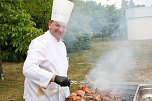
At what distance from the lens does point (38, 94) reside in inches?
131

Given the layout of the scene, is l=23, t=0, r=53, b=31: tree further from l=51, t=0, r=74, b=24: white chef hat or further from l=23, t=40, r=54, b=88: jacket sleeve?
l=23, t=40, r=54, b=88: jacket sleeve

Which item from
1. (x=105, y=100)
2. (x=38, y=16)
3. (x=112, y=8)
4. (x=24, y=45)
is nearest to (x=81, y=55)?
(x=38, y=16)

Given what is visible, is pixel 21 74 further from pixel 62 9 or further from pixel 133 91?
pixel 62 9

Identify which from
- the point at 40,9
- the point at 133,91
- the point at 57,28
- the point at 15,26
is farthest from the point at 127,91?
the point at 40,9

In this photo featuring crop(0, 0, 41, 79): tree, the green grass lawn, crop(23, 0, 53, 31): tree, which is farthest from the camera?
crop(23, 0, 53, 31): tree

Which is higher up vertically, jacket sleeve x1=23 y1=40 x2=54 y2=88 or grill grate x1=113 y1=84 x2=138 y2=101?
jacket sleeve x1=23 y1=40 x2=54 y2=88

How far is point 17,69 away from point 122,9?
6.22 m

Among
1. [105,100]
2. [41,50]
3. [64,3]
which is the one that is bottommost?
[105,100]

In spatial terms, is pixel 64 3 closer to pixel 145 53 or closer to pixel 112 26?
pixel 112 26

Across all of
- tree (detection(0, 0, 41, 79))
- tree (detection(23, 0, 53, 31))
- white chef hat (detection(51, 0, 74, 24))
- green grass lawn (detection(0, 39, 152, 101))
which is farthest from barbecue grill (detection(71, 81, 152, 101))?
tree (detection(23, 0, 53, 31))

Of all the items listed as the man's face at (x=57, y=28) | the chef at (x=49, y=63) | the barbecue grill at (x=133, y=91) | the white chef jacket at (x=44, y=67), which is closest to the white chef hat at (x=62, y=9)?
the chef at (x=49, y=63)

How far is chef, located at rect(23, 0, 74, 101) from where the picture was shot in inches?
120

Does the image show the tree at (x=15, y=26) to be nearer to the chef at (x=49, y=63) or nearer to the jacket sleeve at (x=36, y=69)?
the chef at (x=49, y=63)

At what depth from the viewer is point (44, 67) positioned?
325 cm
